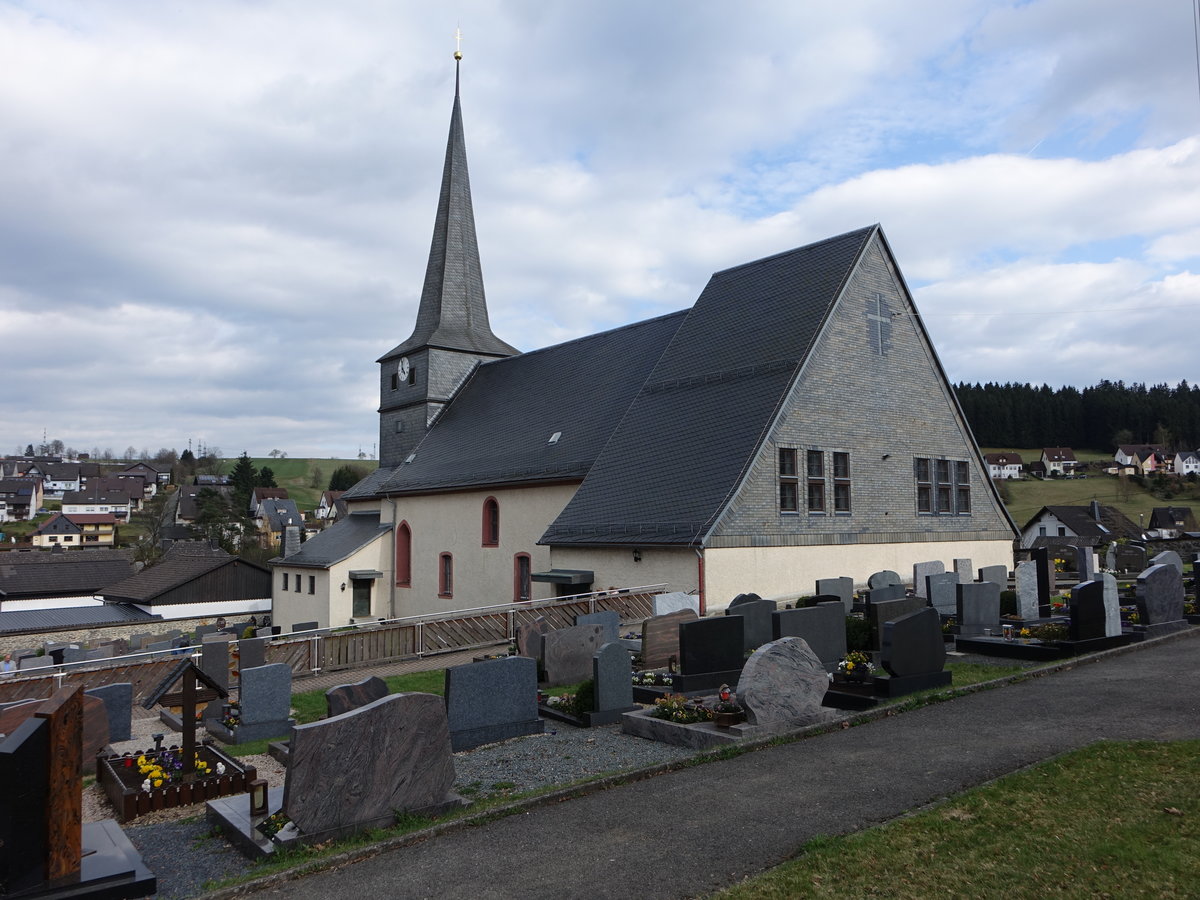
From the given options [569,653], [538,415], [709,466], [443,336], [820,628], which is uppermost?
[443,336]

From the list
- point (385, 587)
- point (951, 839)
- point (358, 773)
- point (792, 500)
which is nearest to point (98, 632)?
point (385, 587)

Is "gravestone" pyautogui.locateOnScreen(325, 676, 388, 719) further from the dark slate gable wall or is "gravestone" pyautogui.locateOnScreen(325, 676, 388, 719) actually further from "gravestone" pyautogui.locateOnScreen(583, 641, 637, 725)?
the dark slate gable wall

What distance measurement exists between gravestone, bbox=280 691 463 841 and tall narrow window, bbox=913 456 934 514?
2096 centimetres

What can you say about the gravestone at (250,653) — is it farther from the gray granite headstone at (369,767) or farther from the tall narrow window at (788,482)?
the tall narrow window at (788,482)

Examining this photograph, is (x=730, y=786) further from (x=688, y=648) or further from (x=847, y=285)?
(x=847, y=285)

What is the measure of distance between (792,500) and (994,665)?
8358 mm

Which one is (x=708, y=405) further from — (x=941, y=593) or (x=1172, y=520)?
(x=1172, y=520)

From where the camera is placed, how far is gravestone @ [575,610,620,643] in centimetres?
1530

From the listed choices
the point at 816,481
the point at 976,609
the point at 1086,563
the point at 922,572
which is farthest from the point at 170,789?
the point at 1086,563

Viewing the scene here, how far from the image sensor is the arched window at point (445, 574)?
30.5 m

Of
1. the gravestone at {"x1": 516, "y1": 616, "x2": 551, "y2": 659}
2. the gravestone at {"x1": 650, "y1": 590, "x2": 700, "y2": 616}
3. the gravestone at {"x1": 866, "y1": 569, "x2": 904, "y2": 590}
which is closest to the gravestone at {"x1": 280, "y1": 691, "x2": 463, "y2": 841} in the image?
the gravestone at {"x1": 516, "y1": 616, "x2": 551, "y2": 659}

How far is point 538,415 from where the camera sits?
98.0 ft

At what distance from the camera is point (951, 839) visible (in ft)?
20.3

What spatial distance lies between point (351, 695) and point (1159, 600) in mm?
14483
